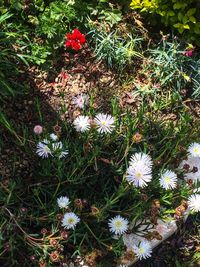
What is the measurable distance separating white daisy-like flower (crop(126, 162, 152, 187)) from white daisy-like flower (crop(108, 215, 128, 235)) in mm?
217

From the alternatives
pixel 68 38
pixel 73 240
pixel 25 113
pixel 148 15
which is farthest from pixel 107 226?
pixel 148 15

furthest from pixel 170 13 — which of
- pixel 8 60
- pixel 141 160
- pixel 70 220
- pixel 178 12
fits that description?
pixel 70 220

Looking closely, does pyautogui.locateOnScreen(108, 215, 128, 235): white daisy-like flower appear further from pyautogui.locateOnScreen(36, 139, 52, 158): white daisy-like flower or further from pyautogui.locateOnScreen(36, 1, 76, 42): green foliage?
pyautogui.locateOnScreen(36, 1, 76, 42): green foliage

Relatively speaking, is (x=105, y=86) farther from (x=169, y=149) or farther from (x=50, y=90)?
(x=169, y=149)

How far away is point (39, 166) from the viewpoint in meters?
2.85

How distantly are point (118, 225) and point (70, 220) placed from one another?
0.85 feet

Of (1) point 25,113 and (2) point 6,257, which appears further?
(1) point 25,113

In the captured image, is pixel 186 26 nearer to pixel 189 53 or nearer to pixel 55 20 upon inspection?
pixel 189 53

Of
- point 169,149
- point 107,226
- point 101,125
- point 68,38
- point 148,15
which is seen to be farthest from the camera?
point 148,15

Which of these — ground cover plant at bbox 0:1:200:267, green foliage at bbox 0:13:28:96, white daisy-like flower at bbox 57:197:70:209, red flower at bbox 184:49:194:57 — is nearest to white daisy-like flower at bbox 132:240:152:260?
ground cover plant at bbox 0:1:200:267

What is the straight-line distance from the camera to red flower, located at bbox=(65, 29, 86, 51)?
321 cm

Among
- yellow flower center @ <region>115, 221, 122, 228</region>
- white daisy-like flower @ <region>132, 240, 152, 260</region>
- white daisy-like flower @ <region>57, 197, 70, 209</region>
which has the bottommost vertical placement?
white daisy-like flower @ <region>132, 240, 152, 260</region>

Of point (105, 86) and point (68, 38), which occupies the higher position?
point (68, 38)

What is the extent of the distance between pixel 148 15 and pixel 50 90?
95 centimetres
